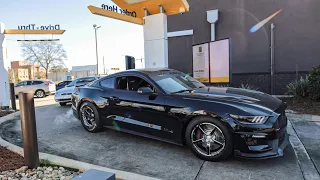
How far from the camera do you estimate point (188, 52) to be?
43.6ft

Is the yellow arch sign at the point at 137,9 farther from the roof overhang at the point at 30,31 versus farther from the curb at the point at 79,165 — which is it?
the curb at the point at 79,165

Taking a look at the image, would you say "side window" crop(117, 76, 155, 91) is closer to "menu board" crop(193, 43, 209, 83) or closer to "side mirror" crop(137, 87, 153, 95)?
"side mirror" crop(137, 87, 153, 95)

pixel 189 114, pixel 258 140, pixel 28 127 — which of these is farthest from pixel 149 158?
pixel 28 127

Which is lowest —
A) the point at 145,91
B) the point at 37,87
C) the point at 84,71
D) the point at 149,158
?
the point at 149,158

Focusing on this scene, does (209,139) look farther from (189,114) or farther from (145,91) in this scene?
(145,91)

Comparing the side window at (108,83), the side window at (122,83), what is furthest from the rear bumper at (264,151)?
the side window at (108,83)

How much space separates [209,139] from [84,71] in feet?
184

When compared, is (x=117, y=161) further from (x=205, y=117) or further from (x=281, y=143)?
(x=281, y=143)

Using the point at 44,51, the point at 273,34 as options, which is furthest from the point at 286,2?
the point at 44,51

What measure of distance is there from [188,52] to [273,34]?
14.4ft

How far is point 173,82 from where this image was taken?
460cm

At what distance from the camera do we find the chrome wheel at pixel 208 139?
357cm

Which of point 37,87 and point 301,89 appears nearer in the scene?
point 301,89

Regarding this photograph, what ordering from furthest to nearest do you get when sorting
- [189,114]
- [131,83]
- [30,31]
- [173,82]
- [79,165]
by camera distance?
[30,31], [131,83], [173,82], [189,114], [79,165]
